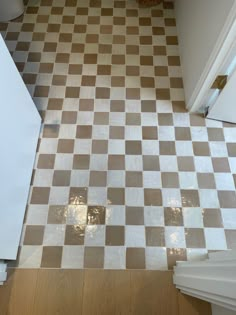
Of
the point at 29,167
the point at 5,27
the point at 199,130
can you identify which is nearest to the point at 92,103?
the point at 29,167

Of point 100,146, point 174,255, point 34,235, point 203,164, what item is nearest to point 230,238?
point 174,255

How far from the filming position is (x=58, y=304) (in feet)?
3.59

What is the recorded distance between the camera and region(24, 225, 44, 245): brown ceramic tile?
120 centimetres

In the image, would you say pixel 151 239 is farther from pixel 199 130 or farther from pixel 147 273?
pixel 199 130

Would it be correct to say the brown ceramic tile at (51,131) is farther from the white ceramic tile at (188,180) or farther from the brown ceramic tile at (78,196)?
the white ceramic tile at (188,180)

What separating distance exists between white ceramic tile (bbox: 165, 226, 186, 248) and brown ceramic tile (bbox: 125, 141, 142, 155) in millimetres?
431

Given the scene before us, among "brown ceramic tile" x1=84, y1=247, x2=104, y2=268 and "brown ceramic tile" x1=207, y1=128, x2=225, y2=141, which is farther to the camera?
"brown ceramic tile" x1=207, y1=128, x2=225, y2=141

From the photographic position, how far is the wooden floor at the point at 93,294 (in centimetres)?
109

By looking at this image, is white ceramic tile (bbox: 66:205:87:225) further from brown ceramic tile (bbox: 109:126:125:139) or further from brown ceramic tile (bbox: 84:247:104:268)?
brown ceramic tile (bbox: 109:126:125:139)

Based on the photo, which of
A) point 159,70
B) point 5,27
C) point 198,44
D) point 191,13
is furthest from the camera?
point 5,27

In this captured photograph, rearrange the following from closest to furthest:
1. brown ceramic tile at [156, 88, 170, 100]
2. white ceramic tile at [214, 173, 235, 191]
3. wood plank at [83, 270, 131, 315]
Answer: wood plank at [83, 270, 131, 315]
white ceramic tile at [214, 173, 235, 191]
brown ceramic tile at [156, 88, 170, 100]

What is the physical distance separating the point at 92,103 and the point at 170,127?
488mm

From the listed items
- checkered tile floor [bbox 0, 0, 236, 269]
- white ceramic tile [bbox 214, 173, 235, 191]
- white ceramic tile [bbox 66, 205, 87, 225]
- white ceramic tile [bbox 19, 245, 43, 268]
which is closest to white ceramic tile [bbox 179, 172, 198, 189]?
checkered tile floor [bbox 0, 0, 236, 269]

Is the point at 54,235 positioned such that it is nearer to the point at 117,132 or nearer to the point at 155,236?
the point at 155,236
